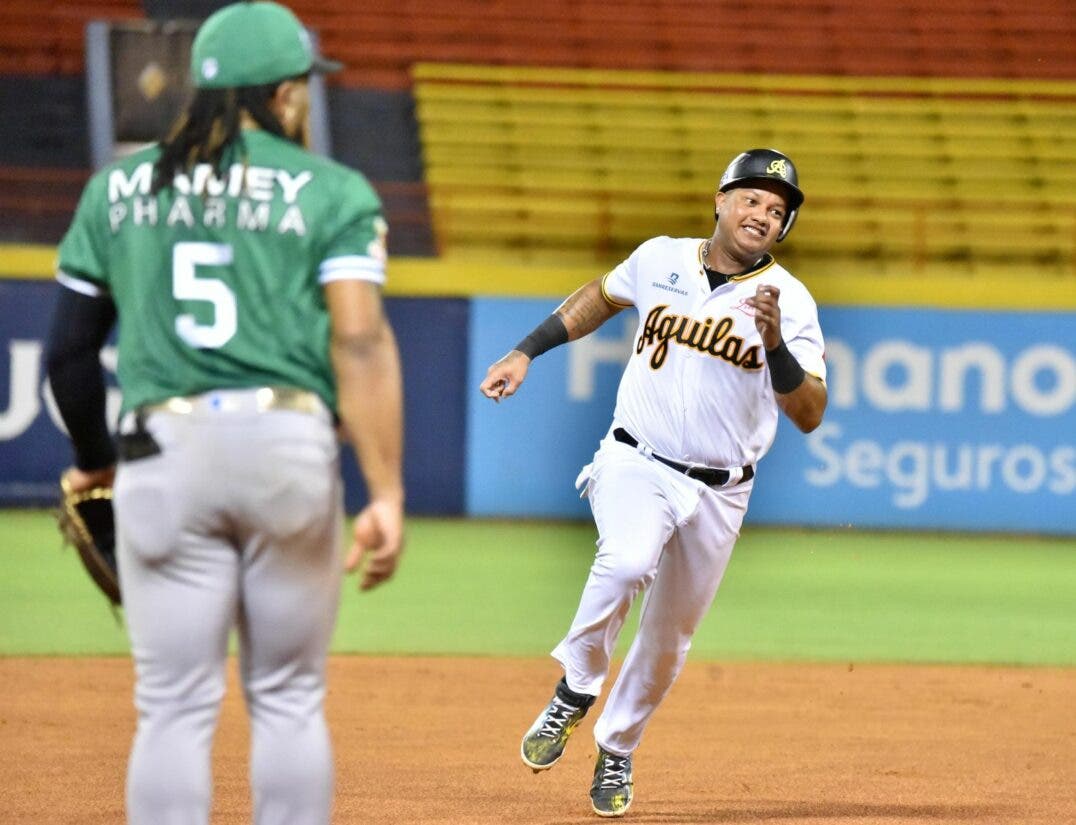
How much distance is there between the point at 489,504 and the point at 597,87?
22.4ft

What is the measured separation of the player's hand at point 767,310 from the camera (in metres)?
5.44

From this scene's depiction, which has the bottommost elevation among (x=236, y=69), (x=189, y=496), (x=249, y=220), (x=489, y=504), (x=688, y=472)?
(x=489, y=504)

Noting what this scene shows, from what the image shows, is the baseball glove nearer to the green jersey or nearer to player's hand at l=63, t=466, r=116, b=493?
player's hand at l=63, t=466, r=116, b=493

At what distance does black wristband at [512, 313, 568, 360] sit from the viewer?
20.6ft

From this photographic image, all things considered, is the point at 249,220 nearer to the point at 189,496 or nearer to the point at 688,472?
the point at 189,496

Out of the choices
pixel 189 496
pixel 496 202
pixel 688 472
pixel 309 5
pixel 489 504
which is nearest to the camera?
pixel 189 496

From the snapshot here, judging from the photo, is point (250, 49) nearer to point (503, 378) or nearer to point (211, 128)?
point (211, 128)

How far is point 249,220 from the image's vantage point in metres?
3.71

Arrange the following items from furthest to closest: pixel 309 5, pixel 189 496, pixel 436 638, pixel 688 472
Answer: pixel 309 5
pixel 436 638
pixel 688 472
pixel 189 496

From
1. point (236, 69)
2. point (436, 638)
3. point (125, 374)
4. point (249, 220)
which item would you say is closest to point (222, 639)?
point (125, 374)

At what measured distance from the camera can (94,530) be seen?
423 cm

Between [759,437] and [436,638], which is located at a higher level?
[759,437]

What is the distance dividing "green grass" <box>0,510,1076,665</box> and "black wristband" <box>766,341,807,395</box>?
4.05m

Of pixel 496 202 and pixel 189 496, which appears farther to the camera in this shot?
pixel 496 202
